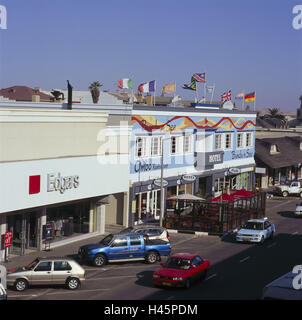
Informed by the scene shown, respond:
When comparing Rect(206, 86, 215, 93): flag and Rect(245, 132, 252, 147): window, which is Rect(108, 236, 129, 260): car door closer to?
Rect(206, 86, 215, 93): flag

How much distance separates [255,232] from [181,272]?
1269cm

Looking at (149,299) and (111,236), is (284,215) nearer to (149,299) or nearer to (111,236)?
(111,236)

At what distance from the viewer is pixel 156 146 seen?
4462 cm

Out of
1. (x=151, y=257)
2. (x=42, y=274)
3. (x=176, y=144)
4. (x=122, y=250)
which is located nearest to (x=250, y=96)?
(x=176, y=144)

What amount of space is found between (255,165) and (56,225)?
32542mm

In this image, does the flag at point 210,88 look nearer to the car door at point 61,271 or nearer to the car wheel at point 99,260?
the car wheel at point 99,260

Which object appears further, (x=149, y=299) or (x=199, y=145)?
(x=199, y=145)

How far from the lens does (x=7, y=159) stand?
1201 inches

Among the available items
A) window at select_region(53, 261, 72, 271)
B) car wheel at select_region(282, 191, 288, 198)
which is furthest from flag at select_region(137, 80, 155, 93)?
window at select_region(53, 261, 72, 271)

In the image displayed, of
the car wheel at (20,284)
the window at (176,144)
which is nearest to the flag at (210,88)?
the window at (176,144)

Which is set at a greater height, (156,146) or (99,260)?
(156,146)

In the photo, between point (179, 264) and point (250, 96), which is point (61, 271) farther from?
point (250, 96)

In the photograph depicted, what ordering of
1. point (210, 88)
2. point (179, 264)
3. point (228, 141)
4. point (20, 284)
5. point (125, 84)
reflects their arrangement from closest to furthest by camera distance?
point (20, 284)
point (179, 264)
point (125, 84)
point (228, 141)
point (210, 88)
